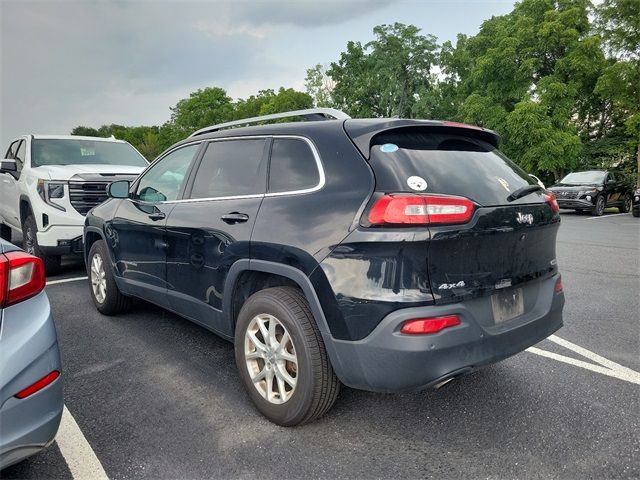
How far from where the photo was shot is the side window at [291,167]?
9.45 feet

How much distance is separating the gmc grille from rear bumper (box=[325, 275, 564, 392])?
5.19m

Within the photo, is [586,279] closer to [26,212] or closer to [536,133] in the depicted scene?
[26,212]

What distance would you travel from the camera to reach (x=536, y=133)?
2464 centimetres

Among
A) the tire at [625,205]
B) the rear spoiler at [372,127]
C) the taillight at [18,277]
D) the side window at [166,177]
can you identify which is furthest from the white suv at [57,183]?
the tire at [625,205]

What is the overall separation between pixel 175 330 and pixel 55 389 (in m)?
2.42

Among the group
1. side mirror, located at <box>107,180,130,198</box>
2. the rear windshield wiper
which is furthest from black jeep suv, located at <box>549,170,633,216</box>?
side mirror, located at <box>107,180,130,198</box>

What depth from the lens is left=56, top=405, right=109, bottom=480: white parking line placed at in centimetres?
245

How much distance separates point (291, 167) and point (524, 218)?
142cm

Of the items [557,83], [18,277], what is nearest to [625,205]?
[557,83]

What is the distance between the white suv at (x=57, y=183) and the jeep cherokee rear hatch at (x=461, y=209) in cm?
520

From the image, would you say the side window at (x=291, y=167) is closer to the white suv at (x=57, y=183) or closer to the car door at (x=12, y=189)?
the white suv at (x=57, y=183)

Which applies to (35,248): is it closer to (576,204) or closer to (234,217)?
(234,217)

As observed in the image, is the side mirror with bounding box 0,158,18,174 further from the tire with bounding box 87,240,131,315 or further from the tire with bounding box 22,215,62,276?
the tire with bounding box 87,240,131,315

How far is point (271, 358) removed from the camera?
2.91m
